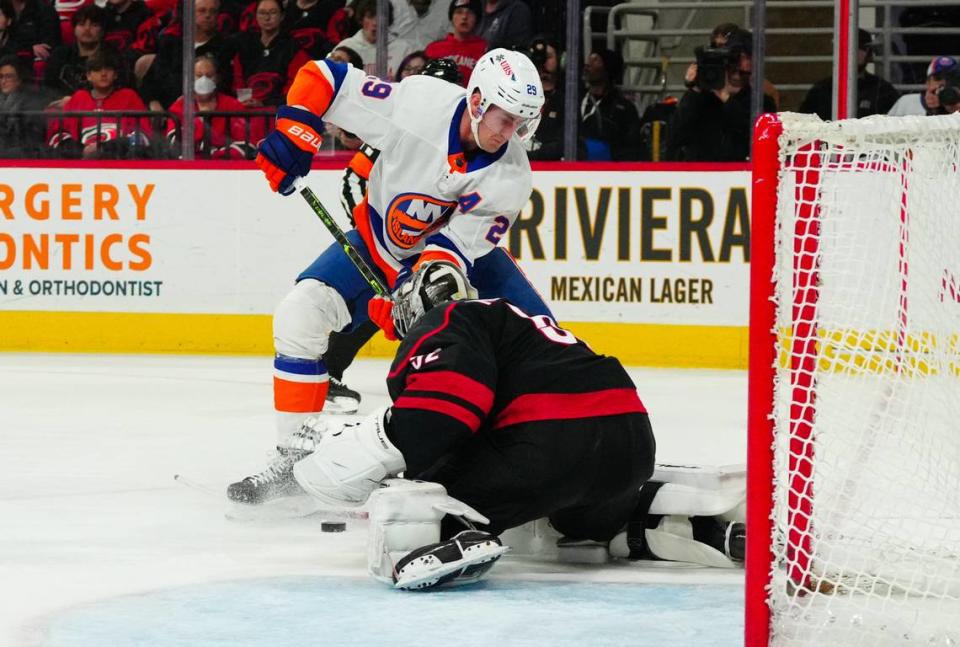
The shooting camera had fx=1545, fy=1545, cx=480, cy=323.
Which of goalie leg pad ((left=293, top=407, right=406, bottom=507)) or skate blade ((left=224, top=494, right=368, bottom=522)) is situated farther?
skate blade ((left=224, top=494, right=368, bottom=522))

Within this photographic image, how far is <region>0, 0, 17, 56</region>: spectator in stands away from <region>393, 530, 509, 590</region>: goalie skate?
17.8ft

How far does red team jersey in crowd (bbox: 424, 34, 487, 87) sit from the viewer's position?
663cm

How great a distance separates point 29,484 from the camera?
342cm

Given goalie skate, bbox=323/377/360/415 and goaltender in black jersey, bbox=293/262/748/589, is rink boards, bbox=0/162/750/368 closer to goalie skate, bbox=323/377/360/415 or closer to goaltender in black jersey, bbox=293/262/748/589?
goalie skate, bbox=323/377/360/415

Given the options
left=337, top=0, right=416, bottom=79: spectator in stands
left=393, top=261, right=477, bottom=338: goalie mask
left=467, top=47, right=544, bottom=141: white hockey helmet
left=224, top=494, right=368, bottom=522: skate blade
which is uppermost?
left=337, top=0, right=416, bottom=79: spectator in stands

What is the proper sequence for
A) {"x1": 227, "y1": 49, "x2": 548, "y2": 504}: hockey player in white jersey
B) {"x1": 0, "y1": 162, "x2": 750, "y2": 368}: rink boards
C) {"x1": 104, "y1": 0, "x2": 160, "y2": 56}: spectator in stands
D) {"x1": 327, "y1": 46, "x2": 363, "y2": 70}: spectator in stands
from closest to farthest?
{"x1": 227, "y1": 49, "x2": 548, "y2": 504}: hockey player in white jersey
{"x1": 0, "y1": 162, "x2": 750, "y2": 368}: rink boards
{"x1": 327, "y1": 46, "x2": 363, "y2": 70}: spectator in stands
{"x1": 104, "y1": 0, "x2": 160, "y2": 56}: spectator in stands

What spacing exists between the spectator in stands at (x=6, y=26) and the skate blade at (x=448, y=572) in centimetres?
544

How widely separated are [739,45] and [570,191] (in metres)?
0.92

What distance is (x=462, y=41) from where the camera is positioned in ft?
21.8

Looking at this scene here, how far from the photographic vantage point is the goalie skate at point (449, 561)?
2.36 metres

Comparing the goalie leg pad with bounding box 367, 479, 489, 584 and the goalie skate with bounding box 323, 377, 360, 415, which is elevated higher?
the goalie leg pad with bounding box 367, 479, 489, 584

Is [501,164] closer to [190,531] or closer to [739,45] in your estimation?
[190,531]

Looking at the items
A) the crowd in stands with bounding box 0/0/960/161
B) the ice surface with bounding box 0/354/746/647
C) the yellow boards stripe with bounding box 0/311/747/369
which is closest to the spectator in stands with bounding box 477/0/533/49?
the crowd in stands with bounding box 0/0/960/161

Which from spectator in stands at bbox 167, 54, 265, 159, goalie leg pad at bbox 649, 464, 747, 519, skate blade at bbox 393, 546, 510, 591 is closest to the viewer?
skate blade at bbox 393, 546, 510, 591
